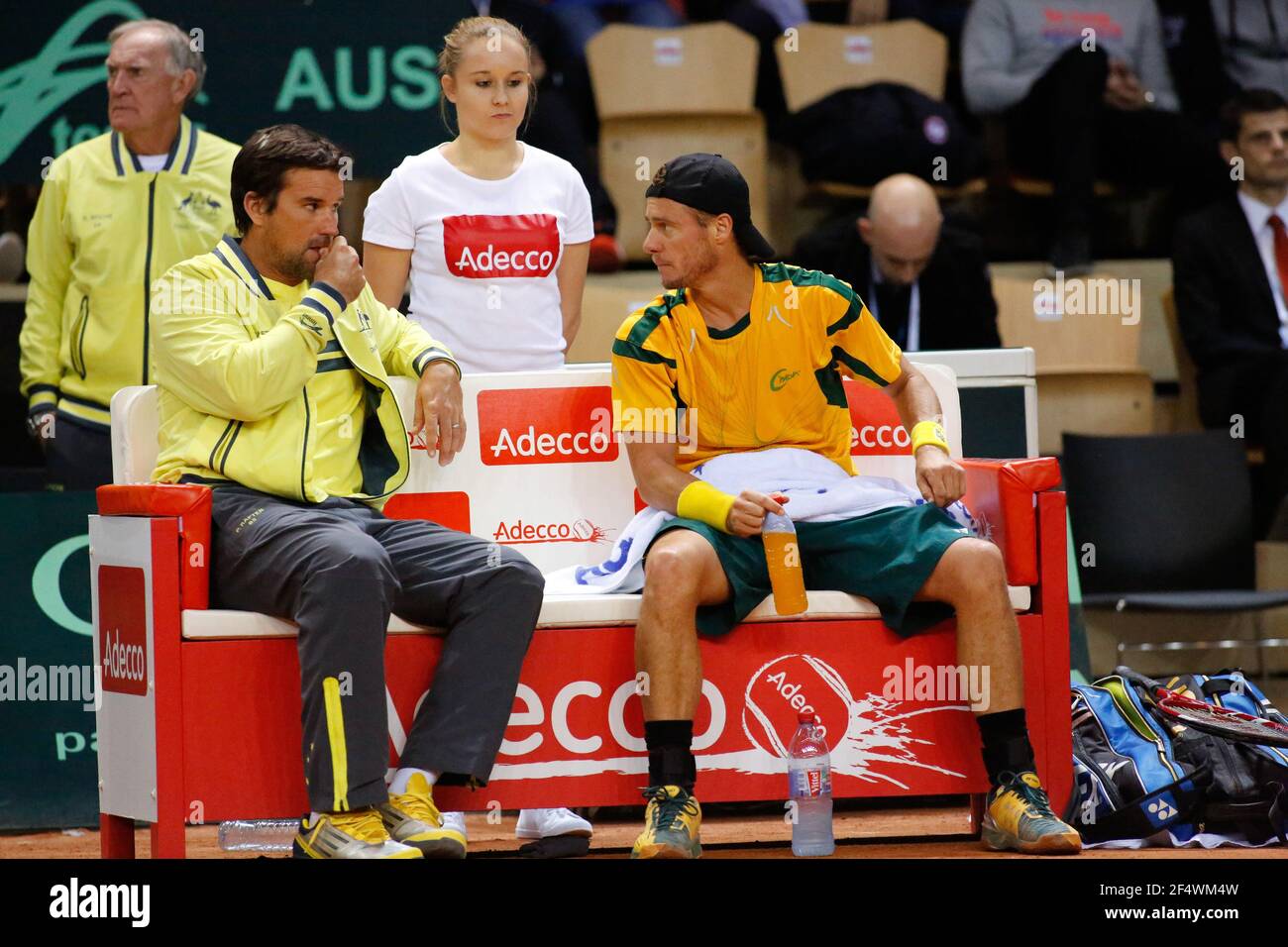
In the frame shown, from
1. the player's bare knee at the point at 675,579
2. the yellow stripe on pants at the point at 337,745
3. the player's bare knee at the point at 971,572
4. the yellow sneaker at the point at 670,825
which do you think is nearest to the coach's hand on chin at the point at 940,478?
the player's bare knee at the point at 971,572

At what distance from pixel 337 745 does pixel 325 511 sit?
52cm

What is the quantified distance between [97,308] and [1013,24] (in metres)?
Result: 3.68

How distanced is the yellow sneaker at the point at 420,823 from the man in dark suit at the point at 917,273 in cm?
271

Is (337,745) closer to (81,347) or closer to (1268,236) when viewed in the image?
(81,347)

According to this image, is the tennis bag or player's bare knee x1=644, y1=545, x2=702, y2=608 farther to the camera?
the tennis bag

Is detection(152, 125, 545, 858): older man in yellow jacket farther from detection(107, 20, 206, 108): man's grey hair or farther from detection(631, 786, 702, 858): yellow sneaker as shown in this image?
detection(107, 20, 206, 108): man's grey hair

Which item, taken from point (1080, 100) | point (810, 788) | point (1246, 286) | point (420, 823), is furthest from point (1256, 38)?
point (420, 823)

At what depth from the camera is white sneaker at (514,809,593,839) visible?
411cm

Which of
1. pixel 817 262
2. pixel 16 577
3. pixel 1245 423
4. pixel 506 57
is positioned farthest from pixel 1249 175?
pixel 16 577

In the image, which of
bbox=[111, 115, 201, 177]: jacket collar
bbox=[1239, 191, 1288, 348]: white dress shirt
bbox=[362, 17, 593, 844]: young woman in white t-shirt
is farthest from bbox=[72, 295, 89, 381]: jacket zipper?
bbox=[1239, 191, 1288, 348]: white dress shirt

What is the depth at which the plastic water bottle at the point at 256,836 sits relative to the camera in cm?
432

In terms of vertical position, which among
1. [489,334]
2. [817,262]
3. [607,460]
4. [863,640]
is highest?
[817,262]

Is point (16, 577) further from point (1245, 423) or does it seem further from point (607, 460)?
point (1245, 423)

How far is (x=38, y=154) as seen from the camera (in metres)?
5.61
